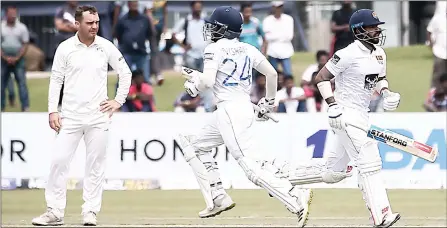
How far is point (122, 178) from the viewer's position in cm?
1453

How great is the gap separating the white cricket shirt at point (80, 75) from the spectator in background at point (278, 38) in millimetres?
7513

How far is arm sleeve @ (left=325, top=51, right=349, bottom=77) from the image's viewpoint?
9.62 m

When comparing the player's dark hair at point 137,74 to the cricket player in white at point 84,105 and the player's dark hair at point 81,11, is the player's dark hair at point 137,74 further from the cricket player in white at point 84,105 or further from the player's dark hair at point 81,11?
the player's dark hair at point 81,11

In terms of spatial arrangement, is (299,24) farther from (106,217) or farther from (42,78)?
(106,217)

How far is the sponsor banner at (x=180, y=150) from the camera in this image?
14367 millimetres

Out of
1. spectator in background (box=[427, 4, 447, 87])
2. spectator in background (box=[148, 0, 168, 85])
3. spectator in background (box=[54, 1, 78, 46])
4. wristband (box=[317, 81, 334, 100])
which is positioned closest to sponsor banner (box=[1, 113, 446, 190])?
spectator in background (box=[54, 1, 78, 46])

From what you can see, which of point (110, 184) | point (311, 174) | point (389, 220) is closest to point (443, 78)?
point (110, 184)

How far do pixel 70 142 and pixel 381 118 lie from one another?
214 inches

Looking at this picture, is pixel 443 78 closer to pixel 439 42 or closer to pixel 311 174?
pixel 439 42

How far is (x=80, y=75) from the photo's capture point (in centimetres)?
1003

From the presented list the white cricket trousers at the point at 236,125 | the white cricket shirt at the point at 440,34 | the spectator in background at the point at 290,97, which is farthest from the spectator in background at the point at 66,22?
the white cricket trousers at the point at 236,125

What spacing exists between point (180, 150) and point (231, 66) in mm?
4929

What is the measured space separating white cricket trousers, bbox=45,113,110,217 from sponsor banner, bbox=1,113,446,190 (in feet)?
13.8


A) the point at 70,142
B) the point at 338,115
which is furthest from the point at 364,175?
the point at 70,142
